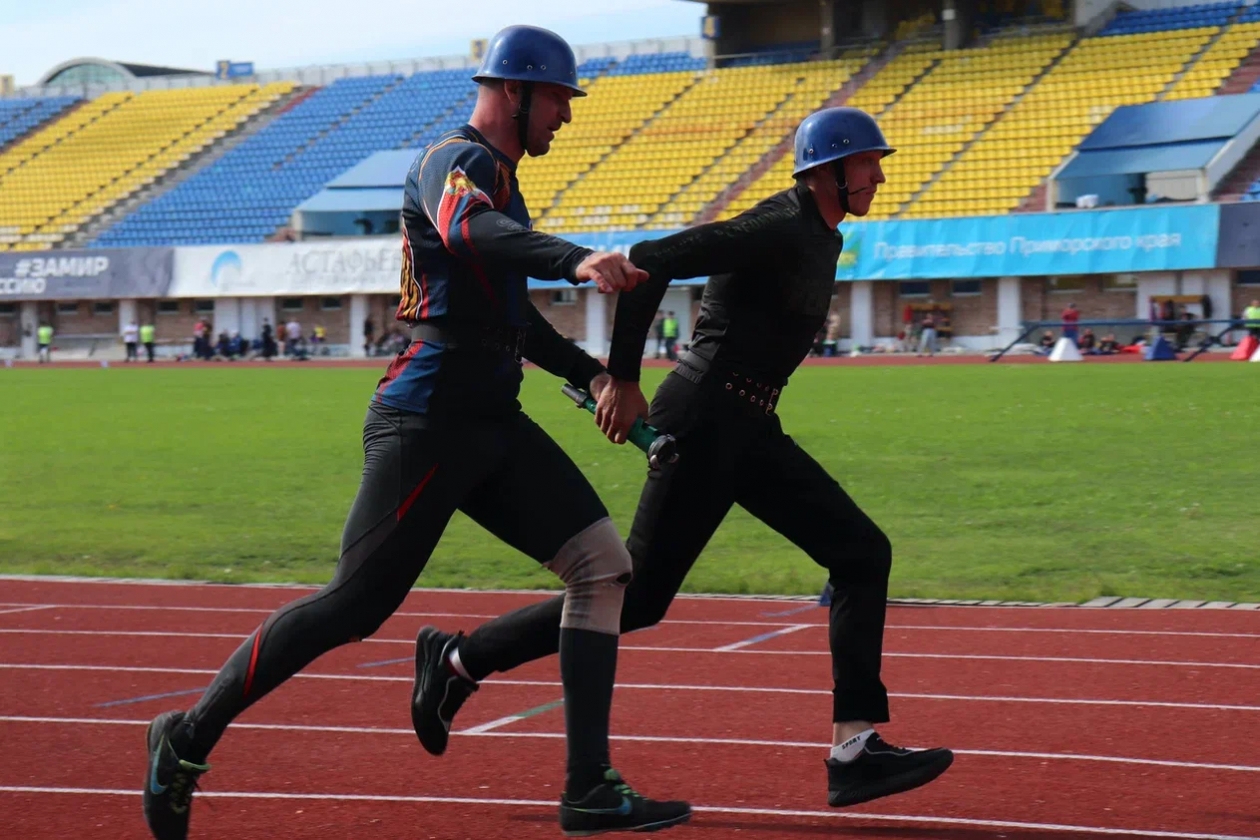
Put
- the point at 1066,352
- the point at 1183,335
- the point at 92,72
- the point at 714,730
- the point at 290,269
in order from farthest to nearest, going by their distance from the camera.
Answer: the point at 92,72 < the point at 290,269 < the point at 1183,335 < the point at 1066,352 < the point at 714,730

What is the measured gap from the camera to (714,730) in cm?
596

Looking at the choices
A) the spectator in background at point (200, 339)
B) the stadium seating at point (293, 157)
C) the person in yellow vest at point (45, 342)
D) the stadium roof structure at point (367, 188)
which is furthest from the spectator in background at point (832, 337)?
the person in yellow vest at point (45, 342)

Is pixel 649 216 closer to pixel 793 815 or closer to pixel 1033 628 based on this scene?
pixel 1033 628

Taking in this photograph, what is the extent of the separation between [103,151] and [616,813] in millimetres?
59893

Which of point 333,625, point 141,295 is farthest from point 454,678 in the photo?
point 141,295

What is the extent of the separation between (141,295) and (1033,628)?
48.3m

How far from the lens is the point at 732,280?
16.5 ft

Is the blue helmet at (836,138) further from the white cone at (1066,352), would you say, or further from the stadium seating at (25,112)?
the stadium seating at (25,112)

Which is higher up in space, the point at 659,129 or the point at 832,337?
the point at 659,129

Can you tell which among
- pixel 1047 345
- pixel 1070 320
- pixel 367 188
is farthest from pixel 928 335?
pixel 367 188

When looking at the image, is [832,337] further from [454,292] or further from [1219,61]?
[454,292]

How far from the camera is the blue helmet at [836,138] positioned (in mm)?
4945

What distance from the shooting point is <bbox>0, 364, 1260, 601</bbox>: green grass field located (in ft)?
36.7

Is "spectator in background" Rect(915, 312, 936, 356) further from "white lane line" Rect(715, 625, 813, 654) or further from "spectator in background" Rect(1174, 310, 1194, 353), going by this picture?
"white lane line" Rect(715, 625, 813, 654)
